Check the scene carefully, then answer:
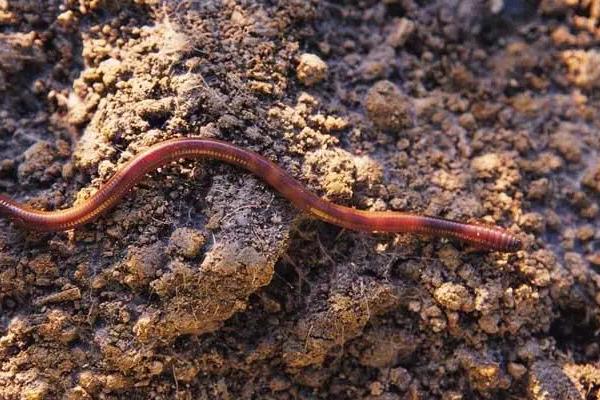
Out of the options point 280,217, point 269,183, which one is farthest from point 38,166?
point 280,217

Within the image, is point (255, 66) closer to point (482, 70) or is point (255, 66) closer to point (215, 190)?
point (215, 190)

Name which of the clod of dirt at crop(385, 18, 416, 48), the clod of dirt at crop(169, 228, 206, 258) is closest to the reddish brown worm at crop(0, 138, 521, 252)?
the clod of dirt at crop(169, 228, 206, 258)

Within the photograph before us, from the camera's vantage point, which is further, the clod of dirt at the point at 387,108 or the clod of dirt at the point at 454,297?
the clod of dirt at the point at 387,108

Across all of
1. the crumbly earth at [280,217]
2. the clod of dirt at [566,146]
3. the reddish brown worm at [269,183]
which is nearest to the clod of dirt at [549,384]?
the crumbly earth at [280,217]

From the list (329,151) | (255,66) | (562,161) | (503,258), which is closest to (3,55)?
(255,66)

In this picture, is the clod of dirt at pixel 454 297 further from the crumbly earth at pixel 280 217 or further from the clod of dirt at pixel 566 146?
the clod of dirt at pixel 566 146

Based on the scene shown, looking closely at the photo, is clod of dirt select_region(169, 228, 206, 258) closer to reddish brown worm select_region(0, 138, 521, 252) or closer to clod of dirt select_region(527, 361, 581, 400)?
reddish brown worm select_region(0, 138, 521, 252)

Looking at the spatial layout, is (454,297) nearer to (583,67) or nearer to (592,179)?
(592,179)
